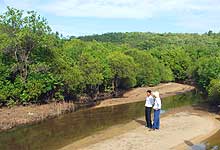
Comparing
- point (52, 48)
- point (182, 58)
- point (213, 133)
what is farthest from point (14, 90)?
point (182, 58)

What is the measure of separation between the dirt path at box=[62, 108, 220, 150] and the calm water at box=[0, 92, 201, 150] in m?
2.12

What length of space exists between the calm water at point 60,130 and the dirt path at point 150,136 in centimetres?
212

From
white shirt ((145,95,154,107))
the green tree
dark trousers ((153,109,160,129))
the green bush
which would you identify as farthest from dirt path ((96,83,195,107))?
white shirt ((145,95,154,107))

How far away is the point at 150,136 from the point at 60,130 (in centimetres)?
1037

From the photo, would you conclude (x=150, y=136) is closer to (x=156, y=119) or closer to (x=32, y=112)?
(x=156, y=119)

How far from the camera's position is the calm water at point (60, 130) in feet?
91.8

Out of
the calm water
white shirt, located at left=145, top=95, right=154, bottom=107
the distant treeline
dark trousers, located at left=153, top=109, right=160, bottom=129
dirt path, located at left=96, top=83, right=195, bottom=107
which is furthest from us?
dirt path, located at left=96, top=83, right=195, bottom=107

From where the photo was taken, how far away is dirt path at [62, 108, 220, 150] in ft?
81.0

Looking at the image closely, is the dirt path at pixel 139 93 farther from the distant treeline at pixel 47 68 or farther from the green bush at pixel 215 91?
the green bush at pixel 215 91

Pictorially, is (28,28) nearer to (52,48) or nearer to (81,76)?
(52,48)

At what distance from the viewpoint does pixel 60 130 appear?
110 feet


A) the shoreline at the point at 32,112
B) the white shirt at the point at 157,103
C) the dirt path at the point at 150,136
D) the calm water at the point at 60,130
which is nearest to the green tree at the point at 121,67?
the shoreline at the point at 32,112

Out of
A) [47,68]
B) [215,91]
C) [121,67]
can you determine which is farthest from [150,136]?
[121,67]

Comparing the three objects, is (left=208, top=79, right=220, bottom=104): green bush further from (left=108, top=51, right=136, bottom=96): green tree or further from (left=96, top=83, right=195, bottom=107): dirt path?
(left=108, top=51, right=136, bottom=96): green tree
